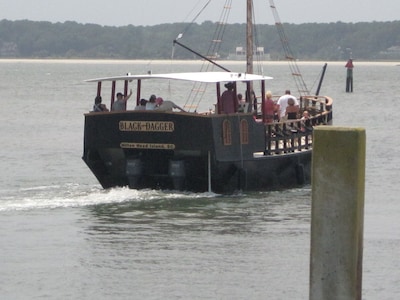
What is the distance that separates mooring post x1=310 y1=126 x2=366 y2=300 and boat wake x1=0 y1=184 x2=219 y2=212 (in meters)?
12.3

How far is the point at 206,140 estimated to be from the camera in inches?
983

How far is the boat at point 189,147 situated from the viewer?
25.0m

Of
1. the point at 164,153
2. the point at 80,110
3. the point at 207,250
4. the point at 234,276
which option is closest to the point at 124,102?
the point at 164,153

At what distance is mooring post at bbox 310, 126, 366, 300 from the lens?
499 inches

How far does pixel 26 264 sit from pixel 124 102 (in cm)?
778

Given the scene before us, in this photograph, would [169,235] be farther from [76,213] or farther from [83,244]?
[76,213]

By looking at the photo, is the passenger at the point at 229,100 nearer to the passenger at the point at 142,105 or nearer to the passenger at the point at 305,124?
the passenger at the point at 142,105

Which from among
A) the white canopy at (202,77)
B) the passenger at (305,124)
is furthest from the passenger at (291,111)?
the white canopy at (202,77)

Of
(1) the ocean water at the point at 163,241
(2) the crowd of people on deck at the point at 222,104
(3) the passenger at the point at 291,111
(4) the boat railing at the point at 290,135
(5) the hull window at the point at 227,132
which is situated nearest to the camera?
(1) the ocean water at the point at 163,241

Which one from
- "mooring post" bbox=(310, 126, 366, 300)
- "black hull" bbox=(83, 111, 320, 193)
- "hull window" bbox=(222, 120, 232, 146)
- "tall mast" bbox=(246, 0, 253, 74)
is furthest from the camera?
"tall mast" bbox=(246, 0, 253, 74)

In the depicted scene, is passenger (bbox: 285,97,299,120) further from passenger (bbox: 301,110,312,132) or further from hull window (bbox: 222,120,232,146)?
hull window (bbox: 222,120,232,146)

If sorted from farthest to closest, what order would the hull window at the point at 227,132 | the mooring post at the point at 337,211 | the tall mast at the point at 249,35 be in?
the tall mast at the point at 249,35 < the hull window at the point at 227,132 < the mooring post at the point at 337,211

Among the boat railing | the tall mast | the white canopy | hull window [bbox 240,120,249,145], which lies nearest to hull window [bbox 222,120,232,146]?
hull window [bbox 240,120,249,145]

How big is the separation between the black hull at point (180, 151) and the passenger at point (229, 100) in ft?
1.18
